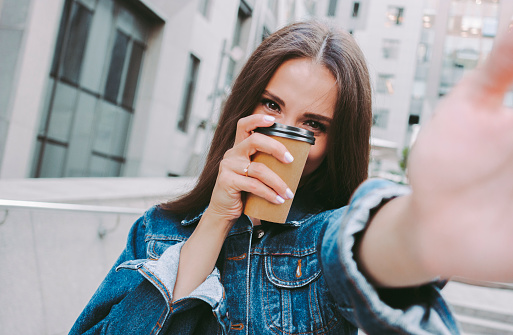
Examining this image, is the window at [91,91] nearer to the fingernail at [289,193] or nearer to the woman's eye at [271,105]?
the woman's eye at [271,105]

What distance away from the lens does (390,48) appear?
2475 cm

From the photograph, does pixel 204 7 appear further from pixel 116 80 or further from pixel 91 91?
pixel 91 91

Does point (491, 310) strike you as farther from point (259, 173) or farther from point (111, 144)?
point (111, 144)

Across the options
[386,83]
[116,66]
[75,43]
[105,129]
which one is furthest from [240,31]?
[386,83]

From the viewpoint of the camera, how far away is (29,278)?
197cm

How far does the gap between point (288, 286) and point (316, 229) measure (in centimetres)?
16

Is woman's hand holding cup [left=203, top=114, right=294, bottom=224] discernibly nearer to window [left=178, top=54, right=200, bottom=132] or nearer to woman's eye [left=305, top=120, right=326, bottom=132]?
woman's eye [left=305, top=120, right=326, bottom=132]

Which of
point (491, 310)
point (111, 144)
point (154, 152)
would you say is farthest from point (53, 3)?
point (491, 310)

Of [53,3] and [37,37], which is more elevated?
[53,3]

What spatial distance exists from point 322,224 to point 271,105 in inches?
15.2

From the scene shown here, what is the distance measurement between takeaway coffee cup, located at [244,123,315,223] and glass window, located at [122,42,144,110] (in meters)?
9.11

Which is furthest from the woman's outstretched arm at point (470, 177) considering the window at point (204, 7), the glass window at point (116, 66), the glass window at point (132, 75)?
the window at point (204, 7)

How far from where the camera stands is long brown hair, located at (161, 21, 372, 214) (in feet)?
4.00

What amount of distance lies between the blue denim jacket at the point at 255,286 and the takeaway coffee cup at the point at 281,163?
0.42 ft
